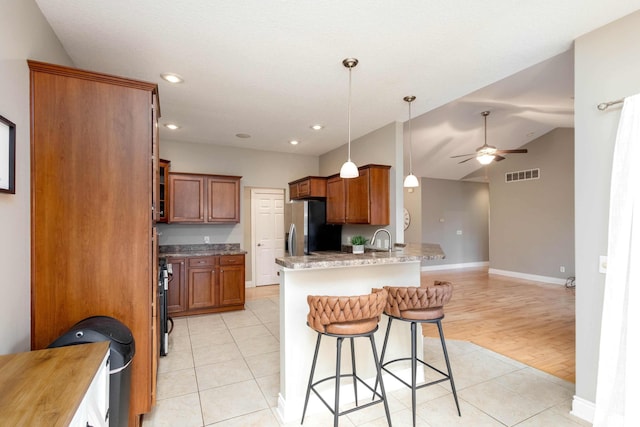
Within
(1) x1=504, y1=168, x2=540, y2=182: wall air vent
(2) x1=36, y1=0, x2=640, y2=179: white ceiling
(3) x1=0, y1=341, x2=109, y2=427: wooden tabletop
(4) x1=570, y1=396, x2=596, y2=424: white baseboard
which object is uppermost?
(2) x1=36, y1=0, x2=640, y2=179: white ceiling

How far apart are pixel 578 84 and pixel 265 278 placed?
18.3 feet

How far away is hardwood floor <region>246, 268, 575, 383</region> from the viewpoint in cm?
315

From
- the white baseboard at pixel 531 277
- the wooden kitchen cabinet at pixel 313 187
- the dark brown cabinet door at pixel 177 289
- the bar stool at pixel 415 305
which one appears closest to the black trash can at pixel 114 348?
the bar stool at pixel 415 305

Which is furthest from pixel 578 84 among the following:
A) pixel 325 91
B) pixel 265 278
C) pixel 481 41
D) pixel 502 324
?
pixel 265 278

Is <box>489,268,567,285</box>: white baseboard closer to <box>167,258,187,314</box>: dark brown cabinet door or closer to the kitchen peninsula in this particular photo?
the kitchen peninsula

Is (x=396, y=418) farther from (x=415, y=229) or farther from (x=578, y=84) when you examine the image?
(x=415, y=229)

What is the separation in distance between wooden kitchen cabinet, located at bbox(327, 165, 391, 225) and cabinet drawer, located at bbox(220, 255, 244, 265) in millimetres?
1791

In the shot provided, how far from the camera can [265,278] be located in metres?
6.21

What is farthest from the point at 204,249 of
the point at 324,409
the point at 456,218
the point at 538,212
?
the point at 538,212

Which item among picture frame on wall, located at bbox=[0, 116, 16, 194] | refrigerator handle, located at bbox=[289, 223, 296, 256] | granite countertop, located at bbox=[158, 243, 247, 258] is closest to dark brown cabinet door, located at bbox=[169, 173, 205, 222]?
granite countertop, located at bbox=[158, 243, 247, 258]

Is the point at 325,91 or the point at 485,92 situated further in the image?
the point at 485,92

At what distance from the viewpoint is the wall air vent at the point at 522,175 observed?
7.03 m

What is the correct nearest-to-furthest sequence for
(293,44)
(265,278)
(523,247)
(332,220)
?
(293,44) → (332,220) → (265,278) → (523,247)

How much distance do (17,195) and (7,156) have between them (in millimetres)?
233
